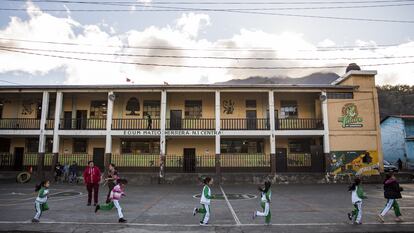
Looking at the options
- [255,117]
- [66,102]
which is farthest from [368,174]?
[66,102]

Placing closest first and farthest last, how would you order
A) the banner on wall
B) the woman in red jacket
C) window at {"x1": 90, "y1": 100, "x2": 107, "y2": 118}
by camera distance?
the woman in red jacket → the banner on wall → window at {"x1": 90, "y1": 100, "x2": 107, "y2": 118}

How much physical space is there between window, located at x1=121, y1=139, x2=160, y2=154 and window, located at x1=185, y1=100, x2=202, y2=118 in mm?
3539

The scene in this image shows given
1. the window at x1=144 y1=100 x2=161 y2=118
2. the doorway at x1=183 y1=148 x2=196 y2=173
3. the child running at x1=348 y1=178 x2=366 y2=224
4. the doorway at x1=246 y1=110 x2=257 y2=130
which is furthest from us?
the window at x1=144 y1=100 x2=161 y2=118

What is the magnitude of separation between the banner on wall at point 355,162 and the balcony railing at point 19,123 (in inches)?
943

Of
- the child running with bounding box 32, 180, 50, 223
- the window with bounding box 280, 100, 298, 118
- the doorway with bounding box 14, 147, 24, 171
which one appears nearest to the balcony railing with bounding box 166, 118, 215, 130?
the window with bounding box 280, 100, 298, 118

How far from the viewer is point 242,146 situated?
26281mm

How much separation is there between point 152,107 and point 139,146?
3.44 metres

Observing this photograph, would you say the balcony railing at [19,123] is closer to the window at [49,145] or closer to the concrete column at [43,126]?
the window at [49,145]

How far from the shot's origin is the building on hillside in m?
34.0

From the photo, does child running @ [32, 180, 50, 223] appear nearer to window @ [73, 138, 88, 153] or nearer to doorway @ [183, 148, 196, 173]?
doorway @ [183, 148, 196, 173]

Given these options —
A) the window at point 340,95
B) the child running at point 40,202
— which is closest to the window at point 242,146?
the window at point 340,95

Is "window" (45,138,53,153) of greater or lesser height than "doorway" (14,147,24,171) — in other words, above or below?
above

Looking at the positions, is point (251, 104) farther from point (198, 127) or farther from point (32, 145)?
point (32, 145)

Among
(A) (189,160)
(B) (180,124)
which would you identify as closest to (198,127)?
(B) (180,124)
